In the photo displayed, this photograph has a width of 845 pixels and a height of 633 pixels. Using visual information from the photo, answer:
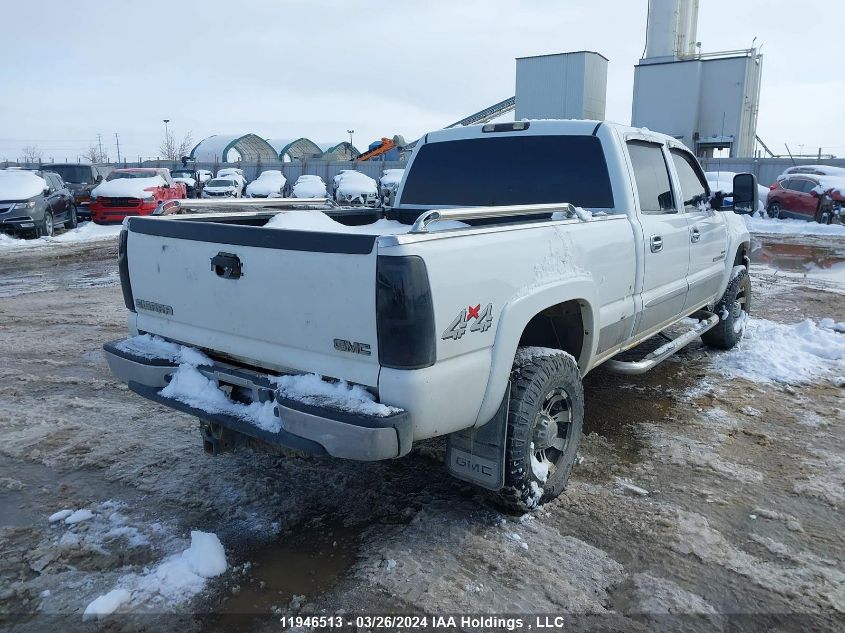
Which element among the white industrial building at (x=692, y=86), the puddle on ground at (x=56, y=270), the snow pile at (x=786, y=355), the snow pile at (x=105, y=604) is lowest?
the puddle on ground at (x=56, y=270)

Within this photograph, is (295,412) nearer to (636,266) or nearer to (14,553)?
(14,553)

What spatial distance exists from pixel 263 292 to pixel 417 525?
143 cm

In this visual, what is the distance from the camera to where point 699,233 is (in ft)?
17.6

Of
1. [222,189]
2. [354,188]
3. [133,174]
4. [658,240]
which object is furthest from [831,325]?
[222,189]

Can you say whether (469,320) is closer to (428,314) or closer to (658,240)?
(428,314)

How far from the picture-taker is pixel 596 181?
4.40 m

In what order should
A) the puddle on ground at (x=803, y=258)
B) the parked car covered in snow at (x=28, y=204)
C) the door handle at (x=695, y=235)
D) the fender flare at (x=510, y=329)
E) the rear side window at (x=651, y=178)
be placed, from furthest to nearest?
the parked car covered in snow at (x=28, y=204) → the puddle on ground at (x=803, y=258) → the door handle at (x=695, y=235) → the rear side window at (x=651, y=178) → the fender flare at (x=510, y=329)

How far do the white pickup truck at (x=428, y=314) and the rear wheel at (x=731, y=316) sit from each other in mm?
2121

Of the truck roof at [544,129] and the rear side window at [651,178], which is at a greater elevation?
the truck roof at [544,129]

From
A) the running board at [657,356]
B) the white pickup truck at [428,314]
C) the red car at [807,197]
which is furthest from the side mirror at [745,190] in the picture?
the red car at [807,197]

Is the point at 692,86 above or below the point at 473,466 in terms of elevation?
above

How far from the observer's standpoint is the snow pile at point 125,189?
62.0ft

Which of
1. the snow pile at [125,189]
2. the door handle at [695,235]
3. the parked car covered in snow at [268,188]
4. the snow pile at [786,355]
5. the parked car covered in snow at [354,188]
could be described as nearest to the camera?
the door handle at [695,235]

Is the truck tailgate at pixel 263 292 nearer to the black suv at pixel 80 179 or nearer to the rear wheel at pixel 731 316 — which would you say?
the rear wheel at pixel 731 316
